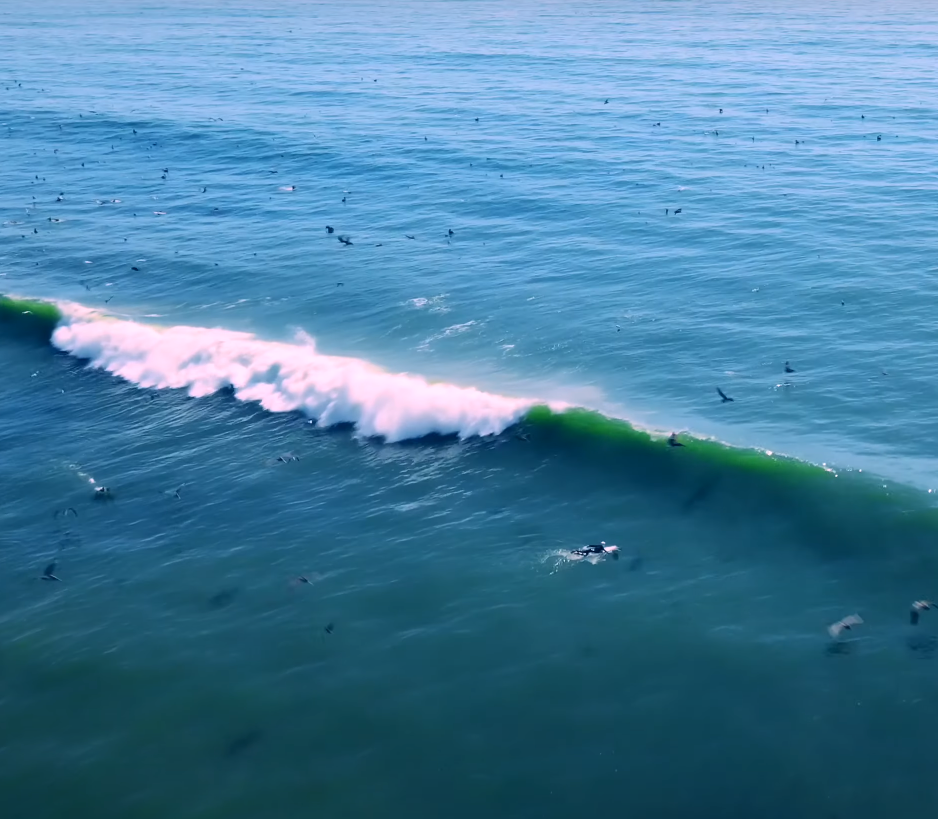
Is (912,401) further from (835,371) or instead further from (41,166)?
(41,166)

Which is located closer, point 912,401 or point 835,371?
point 912,401

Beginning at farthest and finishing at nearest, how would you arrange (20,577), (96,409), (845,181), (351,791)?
(845,181) < (96,409) < (20,577) < (351,791)

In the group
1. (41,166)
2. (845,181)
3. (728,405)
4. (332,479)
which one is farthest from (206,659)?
(41,166)

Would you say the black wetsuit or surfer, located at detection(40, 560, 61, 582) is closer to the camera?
the black wetsuit

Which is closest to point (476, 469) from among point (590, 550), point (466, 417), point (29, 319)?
point (466, 417)

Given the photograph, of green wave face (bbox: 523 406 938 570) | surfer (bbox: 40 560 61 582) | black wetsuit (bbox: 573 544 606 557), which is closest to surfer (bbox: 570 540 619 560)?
black wetsuit (bbox: 573 544 606 557)

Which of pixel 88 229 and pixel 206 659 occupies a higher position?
pixel 88 229

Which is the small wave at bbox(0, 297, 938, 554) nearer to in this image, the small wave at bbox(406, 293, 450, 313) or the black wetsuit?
the small wave at bbox(406, 293, 450, 313)
